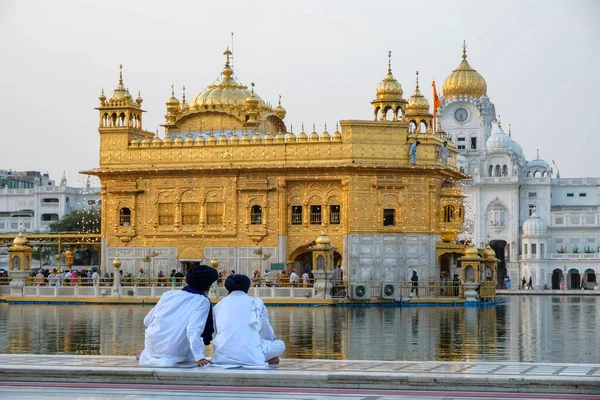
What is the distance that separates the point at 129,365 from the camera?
11.7 metres

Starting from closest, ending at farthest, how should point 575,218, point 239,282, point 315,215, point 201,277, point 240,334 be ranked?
point 240,334, point 201,277, point 239,282, point 315,215, point 575,218

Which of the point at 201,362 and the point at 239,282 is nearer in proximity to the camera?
the point at 201,362

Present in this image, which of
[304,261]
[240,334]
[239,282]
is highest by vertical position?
[304,261]

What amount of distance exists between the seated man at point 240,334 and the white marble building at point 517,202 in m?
67.8

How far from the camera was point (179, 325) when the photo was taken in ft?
37.9

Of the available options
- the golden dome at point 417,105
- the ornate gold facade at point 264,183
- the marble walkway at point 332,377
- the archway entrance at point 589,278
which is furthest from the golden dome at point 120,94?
the archway entrance at point 589,278

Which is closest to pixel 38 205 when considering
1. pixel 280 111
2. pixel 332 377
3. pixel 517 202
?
pixel 517 202

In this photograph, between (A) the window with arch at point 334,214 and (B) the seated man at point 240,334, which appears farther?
(A) the window with arch at point 334,214

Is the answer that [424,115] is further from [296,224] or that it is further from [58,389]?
[58,389]

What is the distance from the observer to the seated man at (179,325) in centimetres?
1154

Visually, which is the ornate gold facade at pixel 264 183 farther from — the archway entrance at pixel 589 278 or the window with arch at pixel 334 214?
the archway entrance at pixel 589 278

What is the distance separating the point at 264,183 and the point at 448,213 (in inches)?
270

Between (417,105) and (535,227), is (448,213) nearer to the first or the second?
(417,105)

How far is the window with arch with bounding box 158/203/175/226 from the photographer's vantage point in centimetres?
4250
